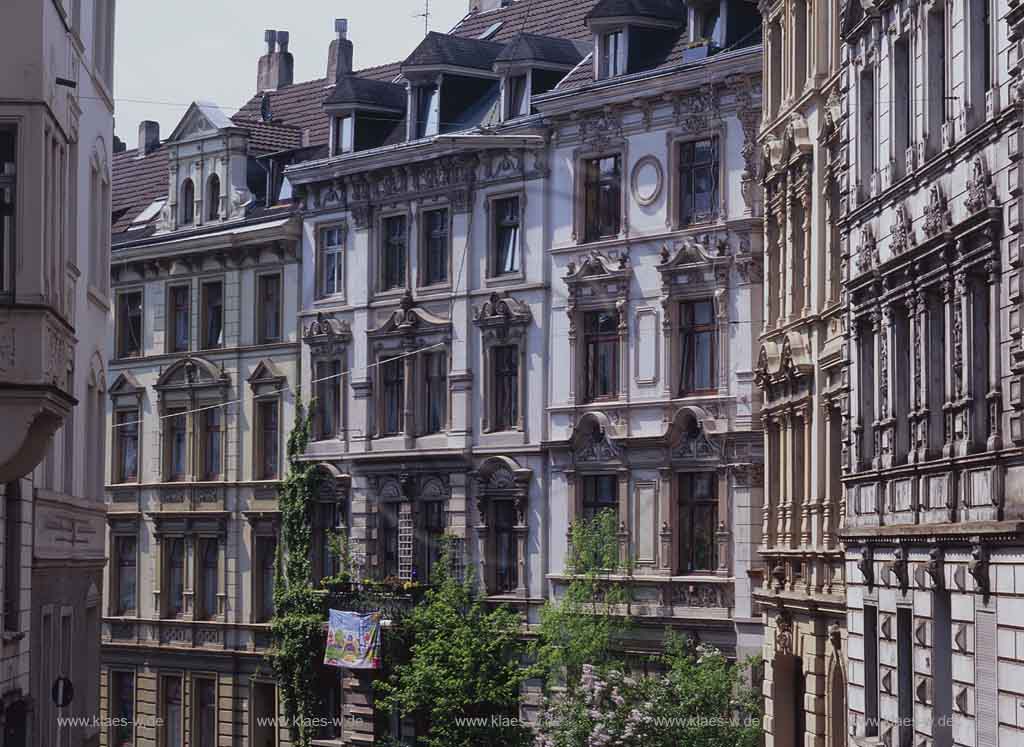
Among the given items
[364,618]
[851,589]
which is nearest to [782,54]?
[851,589]

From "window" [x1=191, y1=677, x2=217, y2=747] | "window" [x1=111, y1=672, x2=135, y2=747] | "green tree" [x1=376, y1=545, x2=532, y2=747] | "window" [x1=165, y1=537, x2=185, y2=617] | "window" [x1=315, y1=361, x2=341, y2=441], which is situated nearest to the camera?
"green tree" [x1=376, y1=545, x2=532, y2=747]

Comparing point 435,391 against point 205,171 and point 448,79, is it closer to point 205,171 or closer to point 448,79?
point 448,79

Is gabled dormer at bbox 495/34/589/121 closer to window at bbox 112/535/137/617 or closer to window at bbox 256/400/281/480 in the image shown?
window at bbox 256/400/281/480

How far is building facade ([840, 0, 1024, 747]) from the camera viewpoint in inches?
925

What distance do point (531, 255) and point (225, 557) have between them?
1310 centimetres

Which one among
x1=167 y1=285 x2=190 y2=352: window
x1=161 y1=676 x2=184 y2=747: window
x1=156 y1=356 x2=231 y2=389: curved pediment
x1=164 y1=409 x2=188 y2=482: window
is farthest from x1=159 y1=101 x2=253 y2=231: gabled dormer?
x1=161 y1=676 x2=184 y2=747: window

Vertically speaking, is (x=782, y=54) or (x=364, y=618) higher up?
(x=782, y=54)

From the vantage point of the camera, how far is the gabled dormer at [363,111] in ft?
182

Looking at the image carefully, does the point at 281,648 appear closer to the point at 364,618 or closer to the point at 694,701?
the point at 364,618

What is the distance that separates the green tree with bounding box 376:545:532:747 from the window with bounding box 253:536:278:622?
7.90 m

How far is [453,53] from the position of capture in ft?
175

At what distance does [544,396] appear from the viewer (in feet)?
161

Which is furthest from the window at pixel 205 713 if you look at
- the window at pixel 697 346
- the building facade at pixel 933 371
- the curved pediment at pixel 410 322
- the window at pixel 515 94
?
the building facade at pixel 933 371

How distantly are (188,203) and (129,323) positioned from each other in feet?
12.5
